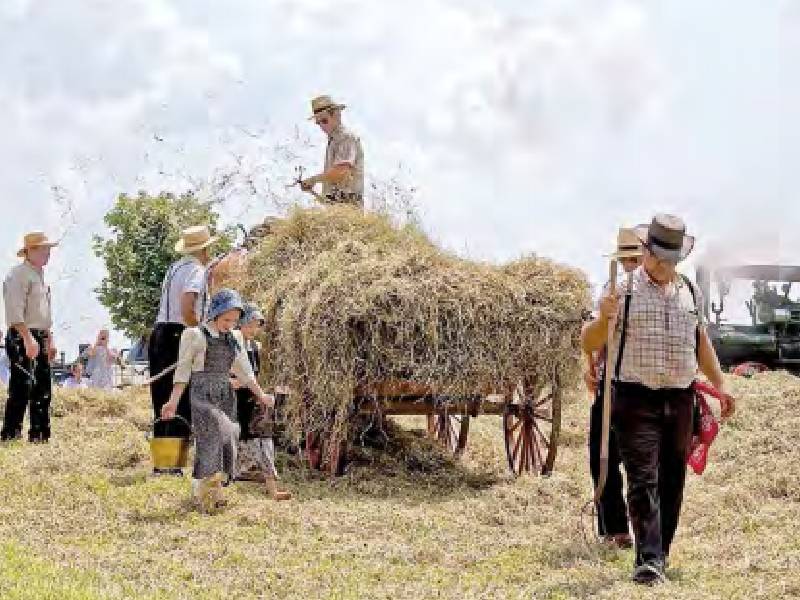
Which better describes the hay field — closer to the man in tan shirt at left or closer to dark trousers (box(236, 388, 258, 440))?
dark trousers (box(236, 388, 258, 440))

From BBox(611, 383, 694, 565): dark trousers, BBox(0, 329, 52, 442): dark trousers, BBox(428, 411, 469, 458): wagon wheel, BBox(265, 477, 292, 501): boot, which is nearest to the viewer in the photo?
BBox(611, 383, 694, 565): dark trousers

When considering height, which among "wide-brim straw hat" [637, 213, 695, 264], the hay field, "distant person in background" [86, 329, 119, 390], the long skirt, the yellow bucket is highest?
"wide-brim straw hat" [637, 213, 695, 264]

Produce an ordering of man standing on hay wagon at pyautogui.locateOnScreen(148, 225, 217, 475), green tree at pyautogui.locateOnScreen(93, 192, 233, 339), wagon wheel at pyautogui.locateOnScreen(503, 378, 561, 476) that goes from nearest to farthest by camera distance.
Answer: man standing on hay wagon at pyautogui.locateOnScreen(148, 225, 217, 475) → wagon wheel at pyautogui.locateOnScreen(503, 378, 561, 476) → green tree at pyautogui.locateOnScreen(93, 192, 233, 339)

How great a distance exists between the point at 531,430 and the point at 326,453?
68.0 inches

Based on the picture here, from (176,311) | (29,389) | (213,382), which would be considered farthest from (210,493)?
(29,389)

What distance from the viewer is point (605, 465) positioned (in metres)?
6.53

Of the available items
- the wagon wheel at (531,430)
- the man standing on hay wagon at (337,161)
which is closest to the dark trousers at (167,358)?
the man standing on hay wagon at (337,161)

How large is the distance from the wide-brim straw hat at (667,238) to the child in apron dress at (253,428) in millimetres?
3360

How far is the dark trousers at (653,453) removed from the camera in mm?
6141

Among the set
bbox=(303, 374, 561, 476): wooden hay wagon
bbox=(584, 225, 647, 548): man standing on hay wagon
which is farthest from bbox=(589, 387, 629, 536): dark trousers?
bbox=(303, 374, 561, 476): wooden hay wagon

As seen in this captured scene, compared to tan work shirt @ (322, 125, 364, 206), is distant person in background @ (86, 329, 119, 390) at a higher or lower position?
lower

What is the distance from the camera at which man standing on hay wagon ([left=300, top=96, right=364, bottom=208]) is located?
10.6 m

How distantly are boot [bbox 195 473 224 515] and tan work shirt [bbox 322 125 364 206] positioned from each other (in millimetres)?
3481

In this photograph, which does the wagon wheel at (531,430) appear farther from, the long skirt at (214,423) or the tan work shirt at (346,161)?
the long skirt at (214,423)
